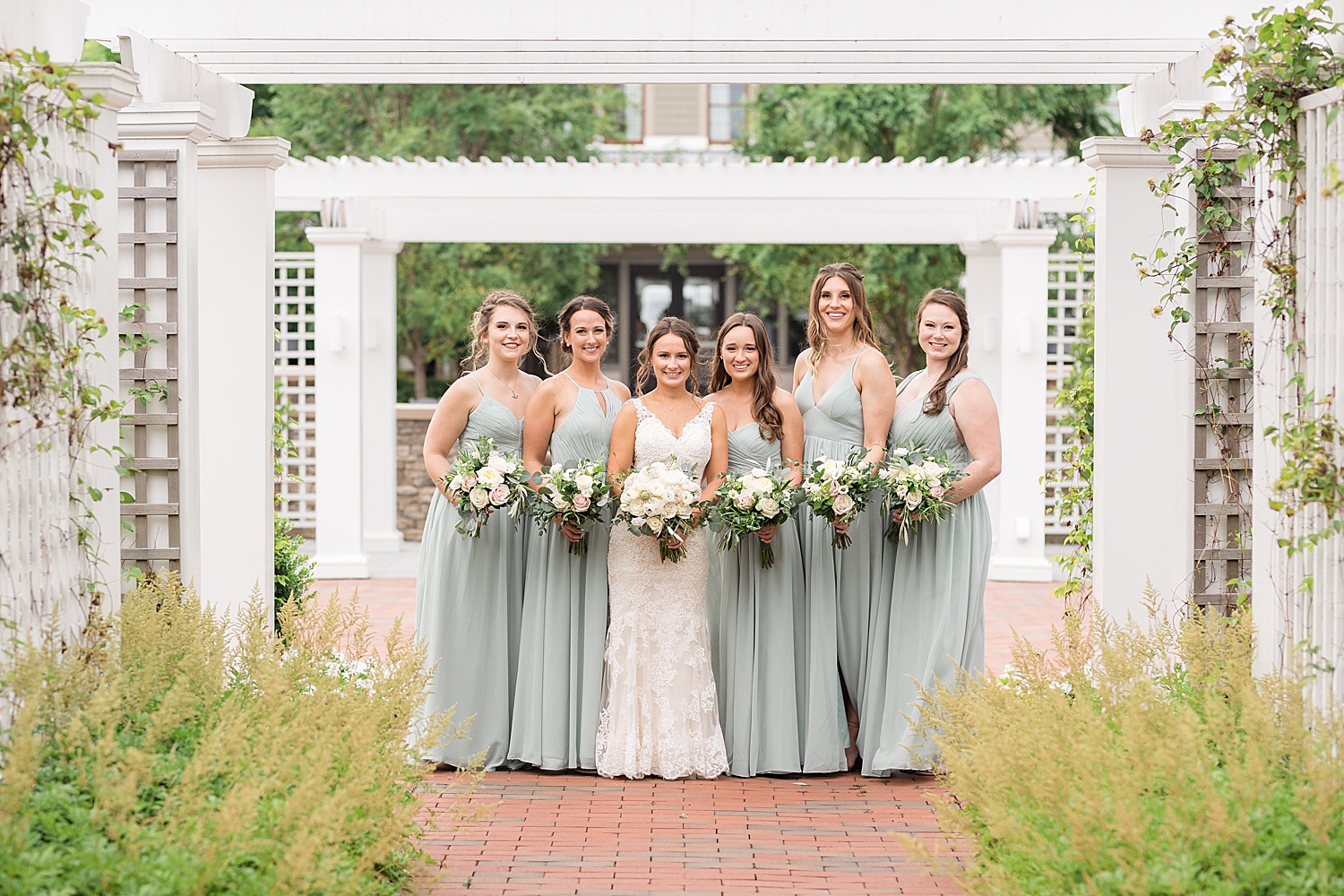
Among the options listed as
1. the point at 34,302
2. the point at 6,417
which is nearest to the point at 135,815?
the point at 6,417

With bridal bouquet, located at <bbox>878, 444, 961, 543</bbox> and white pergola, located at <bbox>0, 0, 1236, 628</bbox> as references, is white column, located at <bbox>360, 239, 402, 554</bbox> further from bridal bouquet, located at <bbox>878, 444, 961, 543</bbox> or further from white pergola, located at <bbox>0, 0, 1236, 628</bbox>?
bridal bouquet, located at <bbox>878, 444, 961, 543</bbox>

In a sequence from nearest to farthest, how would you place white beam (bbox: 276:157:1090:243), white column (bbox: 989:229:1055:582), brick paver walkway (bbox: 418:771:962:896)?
1. brick paver walkway (bbox: 418:771:962:896)
2. white beam (bbox: 276:157:1090:243)
3. white column (bbox: 989:229:1055:582)

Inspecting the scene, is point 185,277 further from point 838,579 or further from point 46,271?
point 838,579

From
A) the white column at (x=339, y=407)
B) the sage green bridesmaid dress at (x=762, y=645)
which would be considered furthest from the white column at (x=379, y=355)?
the sage green bridesmaid dress at (x=762, y=645)

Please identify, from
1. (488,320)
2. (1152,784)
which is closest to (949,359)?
(488,320)

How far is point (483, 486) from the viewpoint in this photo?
5184 millimetres

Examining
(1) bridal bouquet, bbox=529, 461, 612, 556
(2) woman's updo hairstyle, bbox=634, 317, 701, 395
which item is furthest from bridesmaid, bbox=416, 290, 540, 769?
(2) woman's updo hairstyle, bbox=634, 317, 701, 395

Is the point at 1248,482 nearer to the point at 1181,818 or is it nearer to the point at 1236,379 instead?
the point at 1236,379

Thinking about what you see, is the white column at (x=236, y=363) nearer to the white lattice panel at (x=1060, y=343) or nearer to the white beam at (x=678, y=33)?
the white beam at (x=678, y=33)

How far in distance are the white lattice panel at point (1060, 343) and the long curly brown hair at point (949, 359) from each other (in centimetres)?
553

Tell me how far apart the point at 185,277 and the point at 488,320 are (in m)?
1.28

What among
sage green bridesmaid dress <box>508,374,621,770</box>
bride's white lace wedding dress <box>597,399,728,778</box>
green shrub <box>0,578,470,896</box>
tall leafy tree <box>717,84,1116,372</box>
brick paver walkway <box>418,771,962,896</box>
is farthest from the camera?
tall leafy tree <box>717,84,1116,372</box>

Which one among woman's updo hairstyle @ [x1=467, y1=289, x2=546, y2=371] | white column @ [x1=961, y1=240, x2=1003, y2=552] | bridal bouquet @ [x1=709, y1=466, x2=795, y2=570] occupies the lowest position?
bridal bouquet @ [x1=709, y1=466, x2=795, y2=570]

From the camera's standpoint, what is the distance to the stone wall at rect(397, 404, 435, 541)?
1397 centimetres
